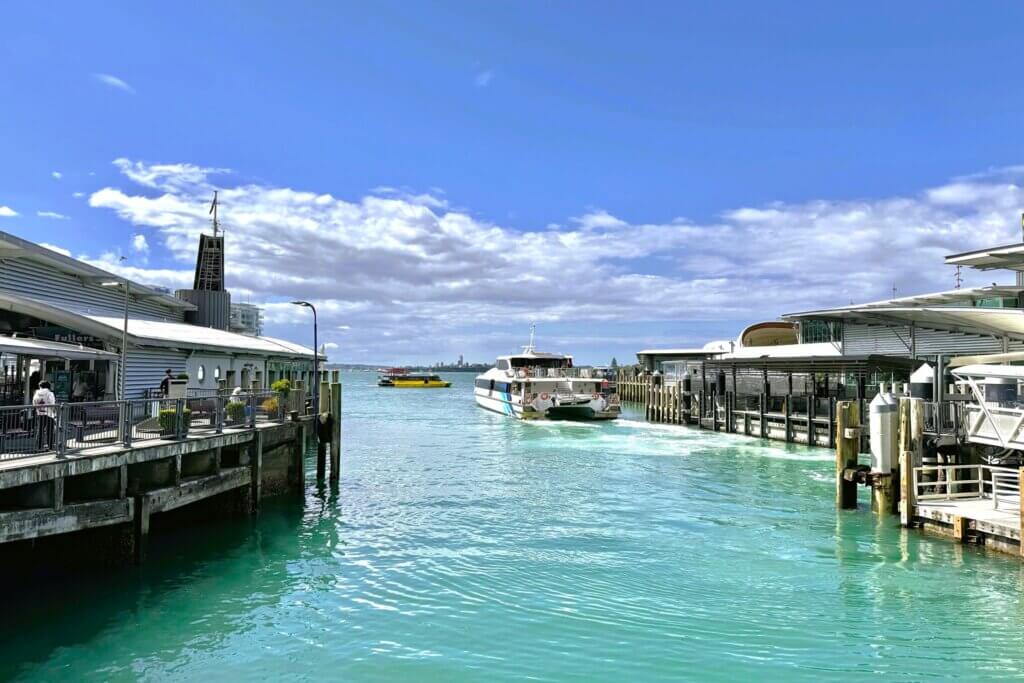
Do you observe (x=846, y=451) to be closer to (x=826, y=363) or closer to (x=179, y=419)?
(x=179, y=419)

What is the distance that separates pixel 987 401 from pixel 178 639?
1808cm

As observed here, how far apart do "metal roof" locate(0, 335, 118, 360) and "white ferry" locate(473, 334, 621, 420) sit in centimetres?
3822

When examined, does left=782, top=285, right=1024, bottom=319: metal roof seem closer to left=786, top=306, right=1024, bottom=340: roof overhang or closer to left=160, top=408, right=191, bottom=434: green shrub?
left=786, top=306, right=1024, bottom=340: roof overhang

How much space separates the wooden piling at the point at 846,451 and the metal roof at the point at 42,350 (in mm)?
19619

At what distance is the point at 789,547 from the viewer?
16.7 m

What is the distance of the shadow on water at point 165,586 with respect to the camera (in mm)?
11204

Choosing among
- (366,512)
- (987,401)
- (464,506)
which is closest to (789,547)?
(987,401)

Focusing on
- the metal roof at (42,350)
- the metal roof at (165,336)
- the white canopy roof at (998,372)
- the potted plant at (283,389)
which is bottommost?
the potted plant at (283,389)

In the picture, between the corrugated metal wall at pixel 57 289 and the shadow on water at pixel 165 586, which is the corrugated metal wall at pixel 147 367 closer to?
the corrugated metal wall at pixel 57 289

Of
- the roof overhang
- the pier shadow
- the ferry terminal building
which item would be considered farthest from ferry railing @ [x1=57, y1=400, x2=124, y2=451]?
the roof overhang

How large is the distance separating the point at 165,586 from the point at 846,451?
55.6 ft

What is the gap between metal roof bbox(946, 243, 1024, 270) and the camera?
93.0 feet

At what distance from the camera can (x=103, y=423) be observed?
14.8 m

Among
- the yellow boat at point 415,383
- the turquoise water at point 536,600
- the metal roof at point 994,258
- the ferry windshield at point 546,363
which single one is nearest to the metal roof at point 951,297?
the metal roof at point 994,258
